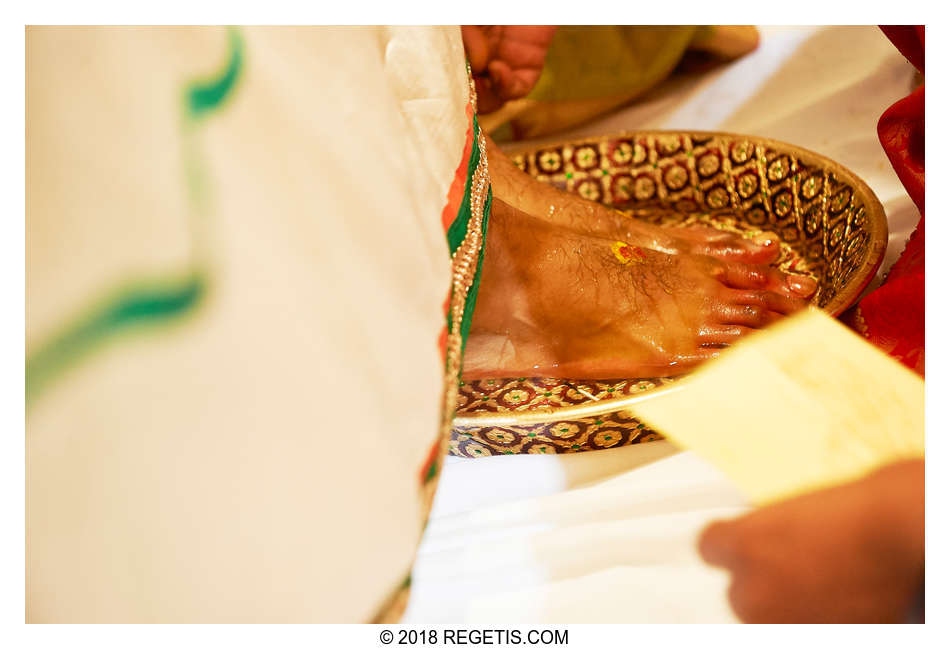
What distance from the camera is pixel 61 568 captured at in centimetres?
24

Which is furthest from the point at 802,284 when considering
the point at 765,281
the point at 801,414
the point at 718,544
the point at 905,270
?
the point at 718,544

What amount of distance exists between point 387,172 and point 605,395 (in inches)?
13.6

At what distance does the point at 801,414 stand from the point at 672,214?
0.47 m

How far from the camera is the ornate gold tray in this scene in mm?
525

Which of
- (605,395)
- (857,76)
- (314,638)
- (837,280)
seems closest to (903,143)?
(837,280)

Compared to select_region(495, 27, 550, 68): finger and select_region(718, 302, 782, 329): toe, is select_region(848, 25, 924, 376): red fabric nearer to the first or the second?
select_region(718, 302, 782, 329): toe

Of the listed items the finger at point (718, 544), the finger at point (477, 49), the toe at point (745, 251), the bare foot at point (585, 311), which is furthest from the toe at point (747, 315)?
the finger at point (477, 49)

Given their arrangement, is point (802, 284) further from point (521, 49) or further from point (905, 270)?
point (521, 49)

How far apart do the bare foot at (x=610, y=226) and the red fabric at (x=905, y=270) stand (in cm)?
21

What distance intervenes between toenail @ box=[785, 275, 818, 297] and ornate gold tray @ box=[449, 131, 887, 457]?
10 mm

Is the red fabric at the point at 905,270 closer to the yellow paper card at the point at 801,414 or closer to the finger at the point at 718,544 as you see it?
A: the yellow paper card at the point at 801,414

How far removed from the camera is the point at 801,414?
0.45 metres

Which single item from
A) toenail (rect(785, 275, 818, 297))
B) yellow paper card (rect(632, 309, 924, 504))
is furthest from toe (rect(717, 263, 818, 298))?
yellow paper card (rect(632, 309, 924, 504))
